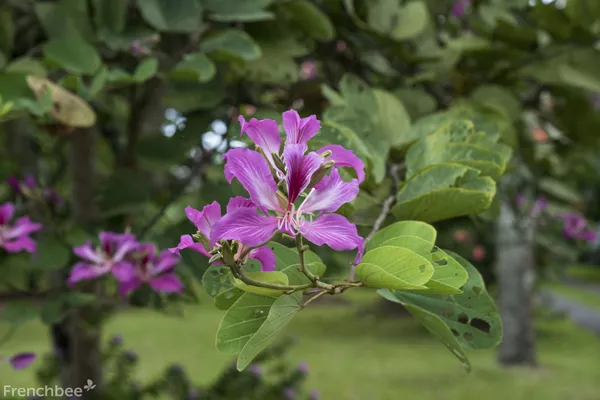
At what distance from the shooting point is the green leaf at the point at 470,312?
2.64 ft

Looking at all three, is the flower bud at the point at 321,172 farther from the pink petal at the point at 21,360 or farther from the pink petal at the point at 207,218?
the pink petal at the point at 21,360

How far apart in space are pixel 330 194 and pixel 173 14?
922 millimetres

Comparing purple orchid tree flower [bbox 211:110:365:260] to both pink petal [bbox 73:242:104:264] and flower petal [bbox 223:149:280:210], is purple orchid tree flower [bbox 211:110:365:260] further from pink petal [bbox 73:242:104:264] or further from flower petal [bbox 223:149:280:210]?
pink petal [bbox 73:242:104:264]

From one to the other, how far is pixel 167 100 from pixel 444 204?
89 cm

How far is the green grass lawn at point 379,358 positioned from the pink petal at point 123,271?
2.42m

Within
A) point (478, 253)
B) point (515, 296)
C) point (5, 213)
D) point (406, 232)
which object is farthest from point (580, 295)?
point (406, 232)

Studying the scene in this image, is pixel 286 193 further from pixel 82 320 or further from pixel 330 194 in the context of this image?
pixel 82 320

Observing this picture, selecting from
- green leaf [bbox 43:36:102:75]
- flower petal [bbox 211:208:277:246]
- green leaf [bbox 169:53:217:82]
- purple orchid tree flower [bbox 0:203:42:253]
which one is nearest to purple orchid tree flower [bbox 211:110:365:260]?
flower petal [bbox 211:208:277:246]

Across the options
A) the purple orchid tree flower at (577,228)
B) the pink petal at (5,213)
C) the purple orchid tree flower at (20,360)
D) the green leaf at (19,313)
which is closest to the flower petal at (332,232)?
the pink petal at (5,213)

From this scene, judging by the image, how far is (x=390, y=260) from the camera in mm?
628

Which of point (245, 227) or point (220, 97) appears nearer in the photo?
point (245, 227)

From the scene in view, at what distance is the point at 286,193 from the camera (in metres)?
0.64

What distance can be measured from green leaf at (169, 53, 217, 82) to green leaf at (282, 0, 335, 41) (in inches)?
10.6

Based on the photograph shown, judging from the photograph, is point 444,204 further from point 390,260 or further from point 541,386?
point 541,386
